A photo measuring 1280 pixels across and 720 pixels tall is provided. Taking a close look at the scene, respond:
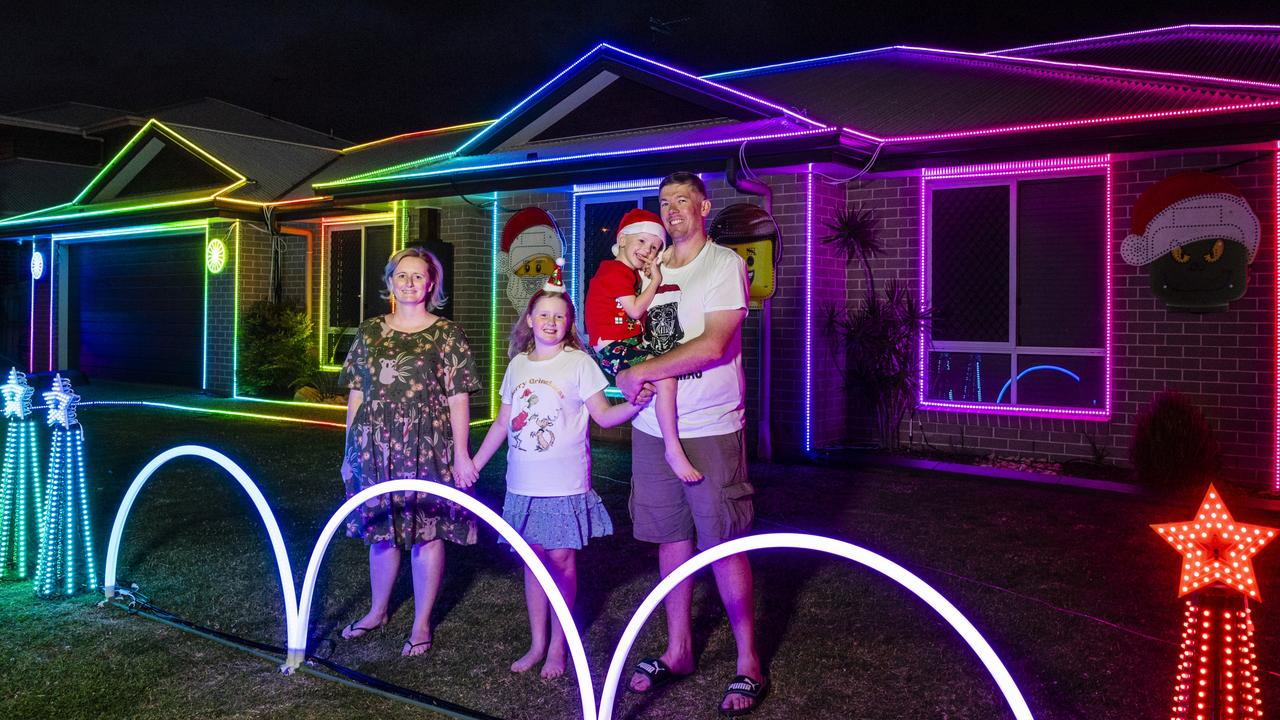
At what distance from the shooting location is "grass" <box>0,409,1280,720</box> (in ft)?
13.1

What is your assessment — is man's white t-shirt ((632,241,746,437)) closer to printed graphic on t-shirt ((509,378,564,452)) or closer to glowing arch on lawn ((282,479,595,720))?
printed graphic on t-shirt ((509,378,564,452))

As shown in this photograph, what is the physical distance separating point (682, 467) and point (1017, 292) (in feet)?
25.7

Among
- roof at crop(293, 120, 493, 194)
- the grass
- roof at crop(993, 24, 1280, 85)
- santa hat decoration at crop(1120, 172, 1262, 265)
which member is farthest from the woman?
roof at crop(293, 120, 493, 194)

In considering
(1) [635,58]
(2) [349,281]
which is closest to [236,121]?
(2) [349,281]

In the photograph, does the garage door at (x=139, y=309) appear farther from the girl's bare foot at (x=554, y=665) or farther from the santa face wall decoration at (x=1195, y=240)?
the girl's bare foot at (x=554, y=665)

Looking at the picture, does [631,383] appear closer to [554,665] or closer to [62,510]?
[554,665]

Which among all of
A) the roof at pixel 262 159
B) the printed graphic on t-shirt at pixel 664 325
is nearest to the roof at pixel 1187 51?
the printed graphic on t-shirt at pixel 664 325

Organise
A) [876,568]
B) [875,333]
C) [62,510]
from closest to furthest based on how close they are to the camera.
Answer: [876,568]
[62,510]
[875,333]

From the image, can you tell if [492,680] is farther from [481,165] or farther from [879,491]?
[481,165]

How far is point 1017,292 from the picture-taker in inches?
413

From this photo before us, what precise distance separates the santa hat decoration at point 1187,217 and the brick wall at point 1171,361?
15 cm

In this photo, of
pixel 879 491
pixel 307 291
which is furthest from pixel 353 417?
pixel 307 291

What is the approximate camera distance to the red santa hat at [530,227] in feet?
40.8

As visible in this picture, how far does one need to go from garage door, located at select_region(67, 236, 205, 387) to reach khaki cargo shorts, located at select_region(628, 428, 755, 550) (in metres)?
16.0
